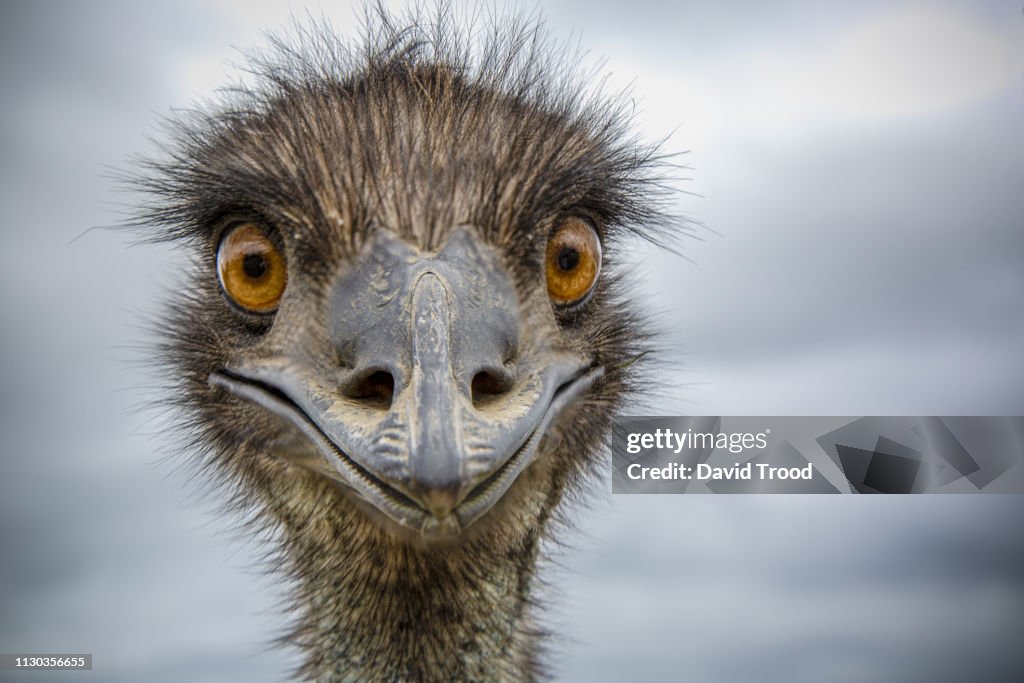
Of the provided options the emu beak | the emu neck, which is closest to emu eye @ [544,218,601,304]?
the emu beak

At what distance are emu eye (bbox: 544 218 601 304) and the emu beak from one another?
0.66ft

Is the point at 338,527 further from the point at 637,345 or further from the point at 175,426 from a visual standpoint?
the point at 637,345

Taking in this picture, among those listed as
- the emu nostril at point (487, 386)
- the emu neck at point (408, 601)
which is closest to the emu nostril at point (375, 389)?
the emu nostril at point (487, 386)

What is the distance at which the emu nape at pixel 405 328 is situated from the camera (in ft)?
6.19

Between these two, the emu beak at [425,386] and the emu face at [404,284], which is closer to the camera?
the emu beak at [425,386]

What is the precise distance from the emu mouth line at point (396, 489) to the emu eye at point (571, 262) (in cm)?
22

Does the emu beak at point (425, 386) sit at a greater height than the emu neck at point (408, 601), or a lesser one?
greater

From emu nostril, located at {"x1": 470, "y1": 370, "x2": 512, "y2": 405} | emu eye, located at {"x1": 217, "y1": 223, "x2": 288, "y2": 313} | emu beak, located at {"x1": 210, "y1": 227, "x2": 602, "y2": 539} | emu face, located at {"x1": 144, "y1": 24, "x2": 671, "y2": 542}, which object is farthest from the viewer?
emu eye, located at {"x1": 217, "y1": 223, "x2": 288, "y2": 313}

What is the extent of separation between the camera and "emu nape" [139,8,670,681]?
189 cm

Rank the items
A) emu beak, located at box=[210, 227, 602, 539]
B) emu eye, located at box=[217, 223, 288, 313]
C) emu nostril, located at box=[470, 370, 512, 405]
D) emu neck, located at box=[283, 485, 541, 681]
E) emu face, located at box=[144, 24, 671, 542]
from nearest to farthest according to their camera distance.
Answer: emu beak, located at box=[210, 227, 602, 539] < emu face, located at box=[144, 24, 671, 542] < emu nostril, located at box=[470, 370, 512, 405] < emu eye, located at box=[217, 223, 288, 313] < emu neck, located at box=[283, 485, 541, 681]

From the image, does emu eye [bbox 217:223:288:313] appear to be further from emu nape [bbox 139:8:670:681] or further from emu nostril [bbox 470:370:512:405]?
emu nostril [bbox 470:370:512:405]

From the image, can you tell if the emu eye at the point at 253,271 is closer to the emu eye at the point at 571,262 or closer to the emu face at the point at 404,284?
the emu face at the point at 404,284

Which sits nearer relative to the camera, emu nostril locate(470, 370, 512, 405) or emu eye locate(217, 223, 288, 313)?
emu nostril locate(470, 370, 512, 405)

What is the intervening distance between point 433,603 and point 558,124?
125 centimetres
